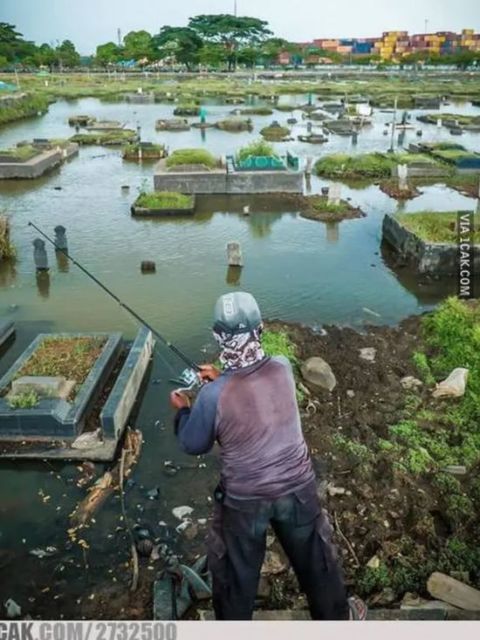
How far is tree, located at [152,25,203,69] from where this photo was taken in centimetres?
9456

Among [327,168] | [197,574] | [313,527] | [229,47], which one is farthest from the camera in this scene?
[229,47]

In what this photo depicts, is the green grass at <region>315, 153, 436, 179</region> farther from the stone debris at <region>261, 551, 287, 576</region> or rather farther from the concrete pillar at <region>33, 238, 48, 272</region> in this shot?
the stone debris at <region>261, 551, 287, 576</region>

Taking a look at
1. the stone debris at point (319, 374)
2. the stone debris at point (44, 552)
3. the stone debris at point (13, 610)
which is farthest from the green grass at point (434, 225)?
the stone debris at point (13, 610)

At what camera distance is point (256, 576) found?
323cm

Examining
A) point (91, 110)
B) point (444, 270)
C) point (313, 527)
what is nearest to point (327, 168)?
point (444, 270)

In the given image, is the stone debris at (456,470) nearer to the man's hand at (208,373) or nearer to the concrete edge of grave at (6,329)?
the man's hand at (208,373)

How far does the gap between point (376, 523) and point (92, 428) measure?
11.8ft

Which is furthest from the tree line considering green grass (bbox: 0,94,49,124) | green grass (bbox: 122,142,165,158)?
green grass (bbox: 122,142,165,158)

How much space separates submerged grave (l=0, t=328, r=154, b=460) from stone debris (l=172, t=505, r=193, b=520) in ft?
3.76

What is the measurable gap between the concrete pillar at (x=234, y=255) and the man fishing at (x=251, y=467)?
963 centimetres

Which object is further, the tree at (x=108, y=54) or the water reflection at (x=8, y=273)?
the tree at (x=108, y=54)

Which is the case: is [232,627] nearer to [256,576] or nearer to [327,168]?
[256,576]

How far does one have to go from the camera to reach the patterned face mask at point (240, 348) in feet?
9.82

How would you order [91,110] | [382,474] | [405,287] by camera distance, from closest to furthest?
[382,474]
[405,287]
[91,110]
